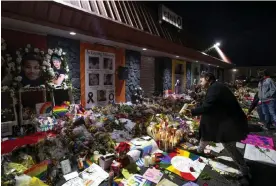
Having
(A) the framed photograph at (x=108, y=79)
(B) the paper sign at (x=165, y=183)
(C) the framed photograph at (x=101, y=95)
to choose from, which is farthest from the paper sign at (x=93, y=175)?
(A) the framed photograph at (x=108, y=79)

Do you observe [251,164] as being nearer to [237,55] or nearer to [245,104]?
[245,104]

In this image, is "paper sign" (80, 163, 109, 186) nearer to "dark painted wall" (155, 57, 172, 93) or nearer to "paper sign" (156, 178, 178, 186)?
"paper sign" (156, 178, 178, 186)

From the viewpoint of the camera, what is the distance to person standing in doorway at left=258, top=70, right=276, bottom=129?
674 cm

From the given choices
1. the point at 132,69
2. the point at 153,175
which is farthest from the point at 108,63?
the point at 153,175

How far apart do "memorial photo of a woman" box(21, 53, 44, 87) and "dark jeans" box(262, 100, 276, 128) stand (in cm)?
771

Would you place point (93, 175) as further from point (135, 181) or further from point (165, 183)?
point (165, 183)

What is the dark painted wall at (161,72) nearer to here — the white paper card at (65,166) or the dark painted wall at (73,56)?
the dark painted wall at (73,56)

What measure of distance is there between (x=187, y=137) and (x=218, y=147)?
33.1 inches

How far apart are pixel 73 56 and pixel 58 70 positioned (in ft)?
2.25

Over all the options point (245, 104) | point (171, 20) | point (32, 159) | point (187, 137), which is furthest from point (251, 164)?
point (245, 104)

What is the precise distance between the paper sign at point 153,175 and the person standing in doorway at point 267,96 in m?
5.66

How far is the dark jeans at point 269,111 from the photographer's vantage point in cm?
675

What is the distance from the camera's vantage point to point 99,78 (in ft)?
20.7

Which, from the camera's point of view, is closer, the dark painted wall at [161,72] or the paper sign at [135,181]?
the paper sign at [135,181]
